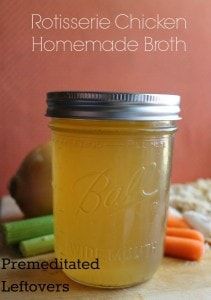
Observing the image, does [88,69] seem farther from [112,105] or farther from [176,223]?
[112,105]

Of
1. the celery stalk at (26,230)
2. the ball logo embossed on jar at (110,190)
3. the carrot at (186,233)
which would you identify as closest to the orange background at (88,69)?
the celery stalk at (26,230)

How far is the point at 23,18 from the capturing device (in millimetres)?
1233

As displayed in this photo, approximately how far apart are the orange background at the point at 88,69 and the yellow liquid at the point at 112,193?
696 millimetres

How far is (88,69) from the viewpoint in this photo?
1315 mm

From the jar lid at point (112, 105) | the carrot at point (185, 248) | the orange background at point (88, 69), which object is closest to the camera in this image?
the jar lid at point (112, 105)

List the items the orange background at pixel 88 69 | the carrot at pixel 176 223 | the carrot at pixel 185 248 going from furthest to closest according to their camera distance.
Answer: the orange background at pixel 88 69 → the carrot at pixel 176 223 → the carrot at pixel 185 248

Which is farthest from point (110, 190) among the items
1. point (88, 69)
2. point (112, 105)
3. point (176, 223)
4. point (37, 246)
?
point (88, 69)

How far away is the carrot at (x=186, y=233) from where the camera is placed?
0.81 meters

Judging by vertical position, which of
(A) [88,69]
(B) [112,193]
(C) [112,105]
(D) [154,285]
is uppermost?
(A) [88,69]

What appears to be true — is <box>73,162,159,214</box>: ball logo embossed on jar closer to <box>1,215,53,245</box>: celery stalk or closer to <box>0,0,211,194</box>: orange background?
<box>1,215,53,245</box>: celery stalk

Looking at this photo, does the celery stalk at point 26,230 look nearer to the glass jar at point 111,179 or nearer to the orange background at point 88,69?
the glass jar at point 111,179

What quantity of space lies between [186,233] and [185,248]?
2.8 inches

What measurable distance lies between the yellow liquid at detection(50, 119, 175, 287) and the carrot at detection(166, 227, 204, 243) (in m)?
0.20

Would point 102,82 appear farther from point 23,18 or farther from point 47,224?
point 47,224
